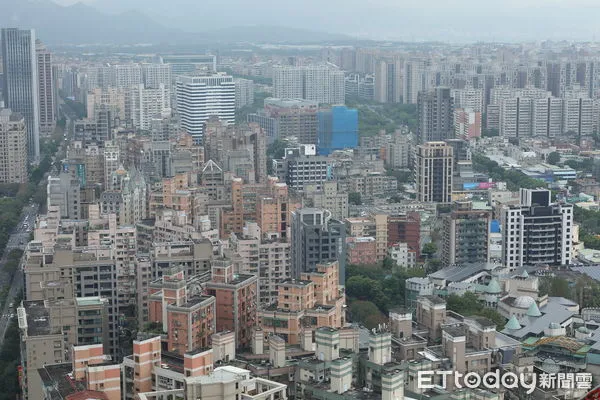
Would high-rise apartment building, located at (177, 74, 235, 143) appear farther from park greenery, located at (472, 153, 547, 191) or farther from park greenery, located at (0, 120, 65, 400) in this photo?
park greenery, located at (472, 153, 547, 191)

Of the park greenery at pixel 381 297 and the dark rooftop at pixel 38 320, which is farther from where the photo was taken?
the park greenery at pixel 381 297

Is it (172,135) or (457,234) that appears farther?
(172,135)

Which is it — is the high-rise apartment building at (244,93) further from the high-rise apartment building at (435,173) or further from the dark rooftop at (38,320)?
the dark rooftop at (38,320)

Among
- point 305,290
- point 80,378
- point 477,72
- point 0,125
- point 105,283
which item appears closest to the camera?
point 80,378

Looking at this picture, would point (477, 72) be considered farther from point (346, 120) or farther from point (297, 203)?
point (297, 203)

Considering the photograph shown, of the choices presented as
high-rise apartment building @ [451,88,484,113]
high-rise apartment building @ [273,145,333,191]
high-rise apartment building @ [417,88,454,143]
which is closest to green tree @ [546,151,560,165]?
high-rise apartment building @ [417,88,454,143]

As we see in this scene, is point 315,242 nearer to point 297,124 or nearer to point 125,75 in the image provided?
A: point 297,124

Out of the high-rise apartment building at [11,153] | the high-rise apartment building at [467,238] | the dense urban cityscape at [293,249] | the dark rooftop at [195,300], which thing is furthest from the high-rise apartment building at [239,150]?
the dark rooftop at [195,300]

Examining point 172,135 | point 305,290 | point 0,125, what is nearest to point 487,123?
point 172,135

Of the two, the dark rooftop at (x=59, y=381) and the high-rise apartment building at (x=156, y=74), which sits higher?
the high-rise apartment building at (x=156, y=74)
